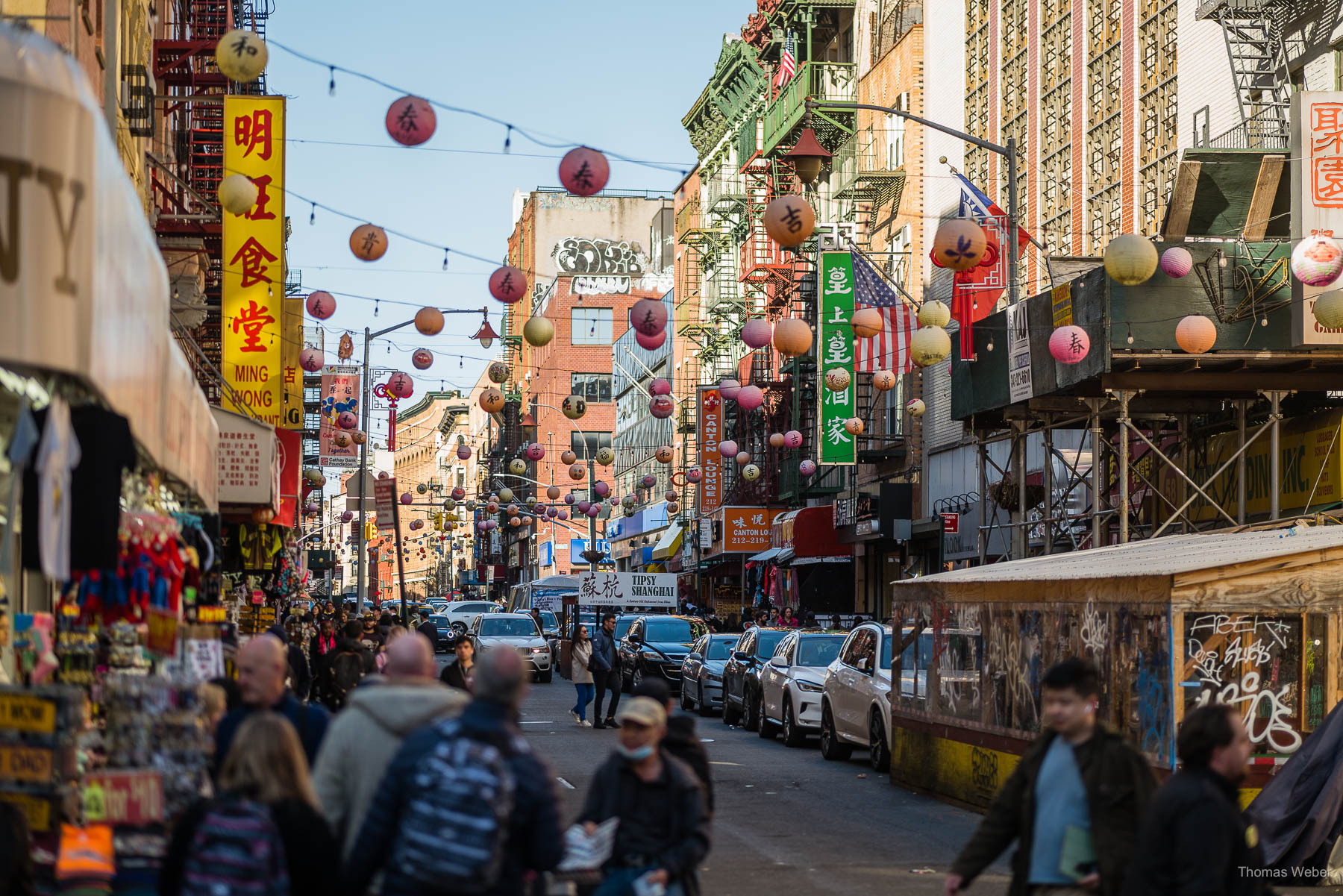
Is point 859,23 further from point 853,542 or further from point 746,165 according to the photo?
point 853,542

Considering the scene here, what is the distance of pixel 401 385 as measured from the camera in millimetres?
43906

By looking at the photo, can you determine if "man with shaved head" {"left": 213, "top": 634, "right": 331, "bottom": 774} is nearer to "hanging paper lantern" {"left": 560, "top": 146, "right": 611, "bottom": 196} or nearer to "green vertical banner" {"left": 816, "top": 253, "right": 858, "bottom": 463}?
"hanging paper lantern" {"left": 560, "top": 146, "right": 611, "bottom": 196}

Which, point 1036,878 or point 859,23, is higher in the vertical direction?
point 859,23

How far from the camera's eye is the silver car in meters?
31.6

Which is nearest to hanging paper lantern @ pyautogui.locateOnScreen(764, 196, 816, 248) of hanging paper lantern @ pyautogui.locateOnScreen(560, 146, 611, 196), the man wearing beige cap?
hanging paper lantern @ pyautogui.locateOnScreen(560, 146, 611, 196)

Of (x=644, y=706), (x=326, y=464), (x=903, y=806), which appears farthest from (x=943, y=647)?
(x=326, y=464)

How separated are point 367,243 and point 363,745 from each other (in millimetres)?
14535

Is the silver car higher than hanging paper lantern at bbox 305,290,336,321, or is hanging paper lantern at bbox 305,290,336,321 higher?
hanging paper lantern at bbox 305,290,336,321

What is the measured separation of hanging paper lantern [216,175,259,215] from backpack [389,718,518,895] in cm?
1480

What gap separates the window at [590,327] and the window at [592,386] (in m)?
2.39

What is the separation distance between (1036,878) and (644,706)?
1.80m

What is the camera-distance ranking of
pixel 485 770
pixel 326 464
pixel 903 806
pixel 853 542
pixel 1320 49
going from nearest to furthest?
pixel 485 770 < pixel 903 806 < pixel 1320 49 < pixel 853 542 < pixel 326 464

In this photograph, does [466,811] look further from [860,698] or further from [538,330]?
[538,330]

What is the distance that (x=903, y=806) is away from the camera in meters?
18.0
